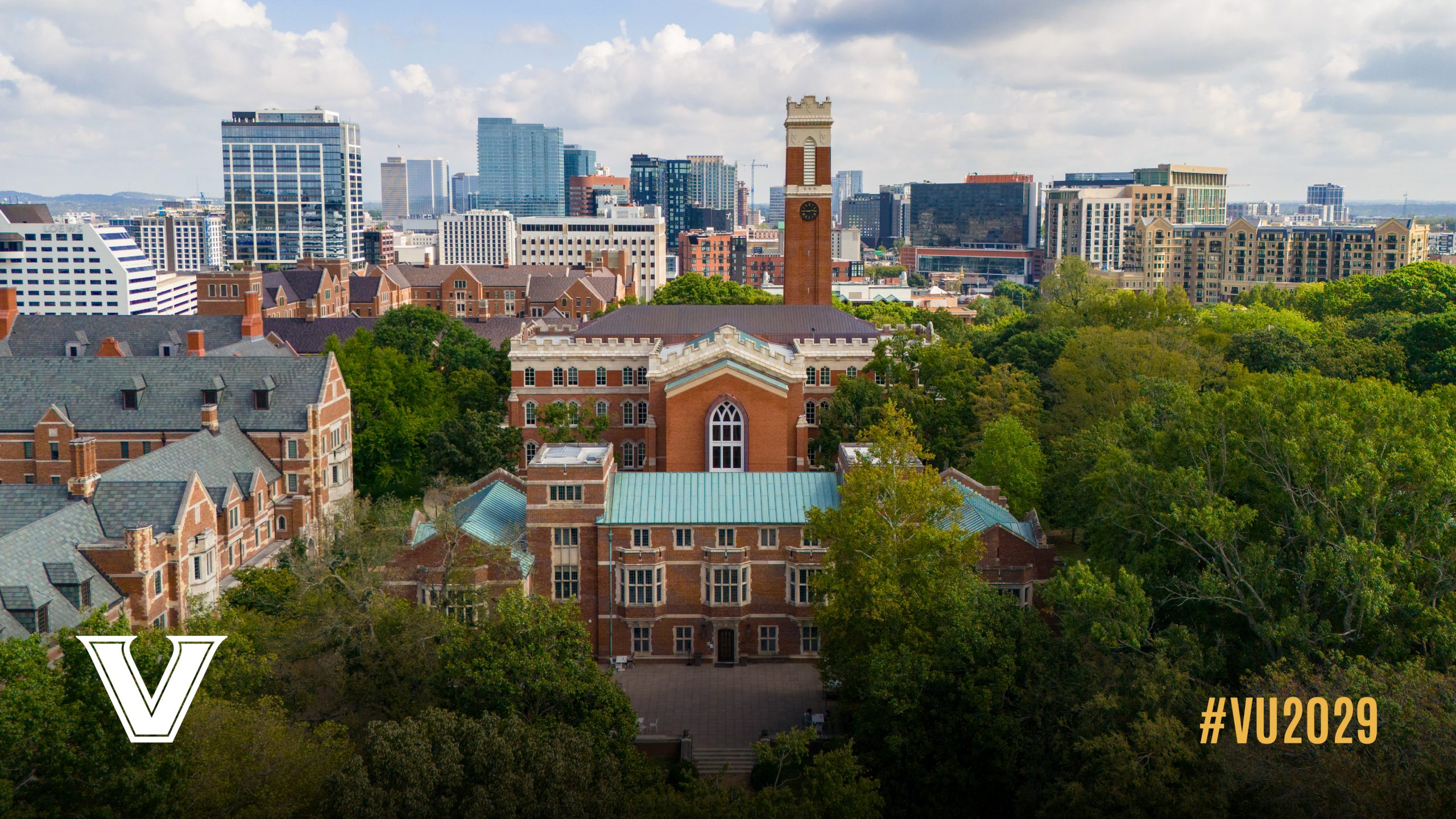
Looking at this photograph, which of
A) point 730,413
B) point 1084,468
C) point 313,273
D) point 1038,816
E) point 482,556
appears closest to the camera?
point 1038,816

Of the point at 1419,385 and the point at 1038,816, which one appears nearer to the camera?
the point at 1038,816

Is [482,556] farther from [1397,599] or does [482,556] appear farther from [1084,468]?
[1397,599]

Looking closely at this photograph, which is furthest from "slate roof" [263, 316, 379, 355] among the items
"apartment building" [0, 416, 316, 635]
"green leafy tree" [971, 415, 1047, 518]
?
"green leafy tree" [971, 415, 1047, 518]

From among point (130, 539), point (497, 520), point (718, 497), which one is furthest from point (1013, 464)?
point (130, 539)

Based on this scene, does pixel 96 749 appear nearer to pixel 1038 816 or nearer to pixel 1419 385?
pixel 1038 816

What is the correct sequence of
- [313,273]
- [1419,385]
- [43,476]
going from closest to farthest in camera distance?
1. [43,476]
2. [1419,385]
3. [313,273]

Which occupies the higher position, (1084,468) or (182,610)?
(1084,468)

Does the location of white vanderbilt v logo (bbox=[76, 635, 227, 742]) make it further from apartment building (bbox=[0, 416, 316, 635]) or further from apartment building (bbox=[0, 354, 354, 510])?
apartment building (bbox=[0, 354, 354, 510])

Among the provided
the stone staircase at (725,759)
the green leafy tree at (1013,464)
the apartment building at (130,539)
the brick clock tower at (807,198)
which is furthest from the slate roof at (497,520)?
the brick clock tower at (807,198)

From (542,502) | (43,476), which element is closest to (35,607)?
(542,502)
